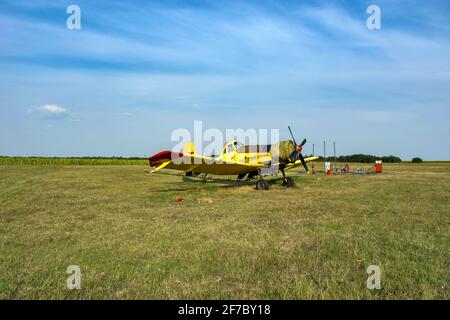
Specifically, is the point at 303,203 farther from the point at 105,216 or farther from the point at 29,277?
the point at 29,277

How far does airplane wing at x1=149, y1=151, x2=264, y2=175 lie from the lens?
50.2 feet

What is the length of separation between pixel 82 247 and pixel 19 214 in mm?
5239

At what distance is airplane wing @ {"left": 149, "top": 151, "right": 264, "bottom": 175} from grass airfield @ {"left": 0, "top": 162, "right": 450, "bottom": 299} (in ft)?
15.5

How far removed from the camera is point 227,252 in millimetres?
5836

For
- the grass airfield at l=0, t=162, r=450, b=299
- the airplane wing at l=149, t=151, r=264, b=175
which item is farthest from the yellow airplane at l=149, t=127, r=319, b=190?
the grass airfield at l=0, t=162, r=450, b=299

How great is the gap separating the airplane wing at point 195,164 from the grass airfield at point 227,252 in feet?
15.5

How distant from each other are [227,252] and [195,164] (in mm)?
11116

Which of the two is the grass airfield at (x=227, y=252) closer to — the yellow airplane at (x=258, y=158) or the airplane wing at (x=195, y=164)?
the airplane wing at (x=195, y=164)

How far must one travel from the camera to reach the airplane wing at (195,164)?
50.2 ft

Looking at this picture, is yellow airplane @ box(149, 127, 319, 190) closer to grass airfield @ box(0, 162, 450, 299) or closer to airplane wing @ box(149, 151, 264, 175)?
airplane wing @ box(149, 151, 264, 175)

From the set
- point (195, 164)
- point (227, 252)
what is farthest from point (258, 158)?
point (227, 252)

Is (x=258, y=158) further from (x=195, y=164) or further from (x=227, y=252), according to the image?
(x=227, y=252)
